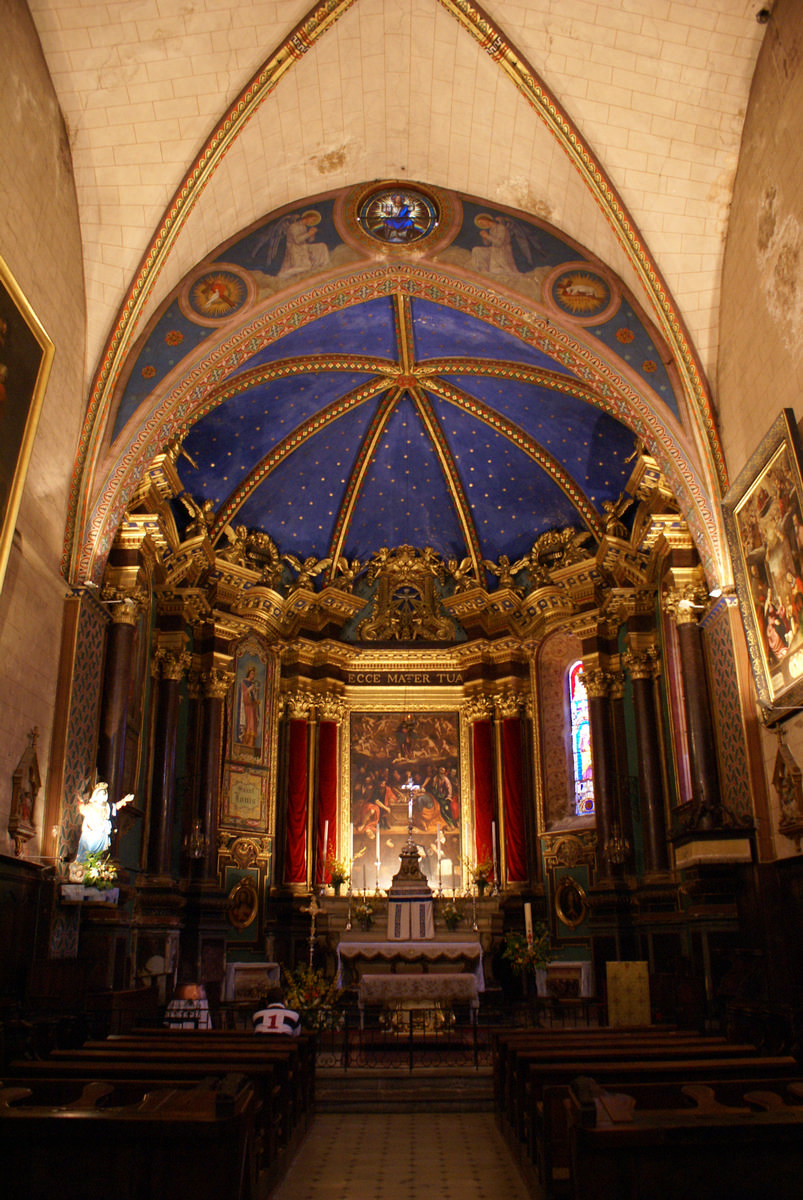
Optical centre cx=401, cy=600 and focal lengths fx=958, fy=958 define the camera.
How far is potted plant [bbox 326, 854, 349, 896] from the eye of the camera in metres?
18.5

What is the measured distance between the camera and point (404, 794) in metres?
20.1

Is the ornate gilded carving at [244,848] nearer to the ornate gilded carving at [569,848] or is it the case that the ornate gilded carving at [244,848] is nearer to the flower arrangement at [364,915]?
the flower arrangement at [364,915]

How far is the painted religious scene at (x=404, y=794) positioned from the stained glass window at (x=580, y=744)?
8.35 feet

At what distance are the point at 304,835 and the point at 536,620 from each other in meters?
6.47

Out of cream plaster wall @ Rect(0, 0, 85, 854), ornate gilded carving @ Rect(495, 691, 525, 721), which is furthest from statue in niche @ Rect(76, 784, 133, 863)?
ornate gilded carving @ Rect(495, 691, 525, 721)

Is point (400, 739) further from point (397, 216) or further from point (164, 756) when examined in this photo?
point (397, 216)

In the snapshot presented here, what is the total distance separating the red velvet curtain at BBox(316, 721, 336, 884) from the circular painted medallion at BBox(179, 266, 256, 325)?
29.1 feet

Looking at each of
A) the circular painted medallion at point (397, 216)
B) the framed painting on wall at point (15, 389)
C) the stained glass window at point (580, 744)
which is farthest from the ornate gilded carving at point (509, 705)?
the framed painting on wall at point (15, 389)

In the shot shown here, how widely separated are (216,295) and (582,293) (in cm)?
565

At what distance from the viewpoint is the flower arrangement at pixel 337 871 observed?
1856cm

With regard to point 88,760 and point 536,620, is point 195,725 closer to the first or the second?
point 88,760

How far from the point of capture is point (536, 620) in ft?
65.9

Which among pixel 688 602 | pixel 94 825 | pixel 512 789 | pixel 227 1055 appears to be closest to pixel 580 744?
pixel 512 789

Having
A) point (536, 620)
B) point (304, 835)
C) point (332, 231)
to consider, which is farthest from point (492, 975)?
point (332, 231)
